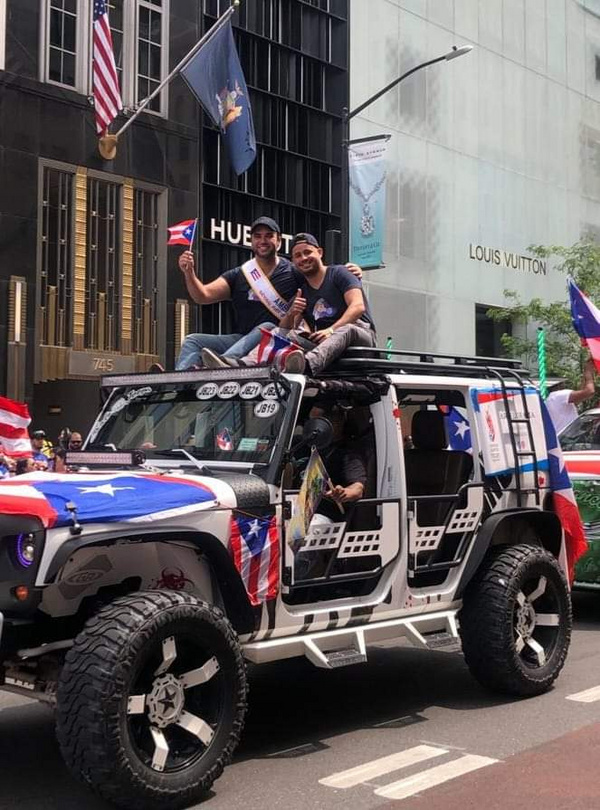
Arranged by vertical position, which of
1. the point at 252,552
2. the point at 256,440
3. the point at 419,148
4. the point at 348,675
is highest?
the point at 419,148

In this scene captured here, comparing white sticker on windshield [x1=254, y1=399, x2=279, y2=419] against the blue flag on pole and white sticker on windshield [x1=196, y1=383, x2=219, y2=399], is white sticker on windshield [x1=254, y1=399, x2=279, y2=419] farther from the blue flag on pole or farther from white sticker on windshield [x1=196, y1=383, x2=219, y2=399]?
the blue flag on pole

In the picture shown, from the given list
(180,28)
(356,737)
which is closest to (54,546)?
(356,737)

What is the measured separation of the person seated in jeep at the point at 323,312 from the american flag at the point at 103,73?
1414cm

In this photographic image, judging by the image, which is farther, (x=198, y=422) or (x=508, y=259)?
(x=508, y=259)

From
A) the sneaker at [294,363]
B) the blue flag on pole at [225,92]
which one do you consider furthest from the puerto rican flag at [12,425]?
the blue flag on pole at [225,92]

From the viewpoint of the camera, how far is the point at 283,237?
92.6 feet

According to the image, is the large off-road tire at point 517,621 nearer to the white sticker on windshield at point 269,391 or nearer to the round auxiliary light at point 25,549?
the white sticker on windshield at point 269,391

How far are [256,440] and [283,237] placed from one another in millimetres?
23217

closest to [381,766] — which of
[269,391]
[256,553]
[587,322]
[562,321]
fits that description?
[256,553]

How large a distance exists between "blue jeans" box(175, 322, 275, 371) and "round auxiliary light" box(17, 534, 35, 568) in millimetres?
2084

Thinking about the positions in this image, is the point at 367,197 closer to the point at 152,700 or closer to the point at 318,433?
the point at 318,433

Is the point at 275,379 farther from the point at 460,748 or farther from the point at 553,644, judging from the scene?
the point at 553,644

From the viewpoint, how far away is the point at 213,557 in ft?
16.4

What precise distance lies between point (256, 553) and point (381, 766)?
1.26 m
